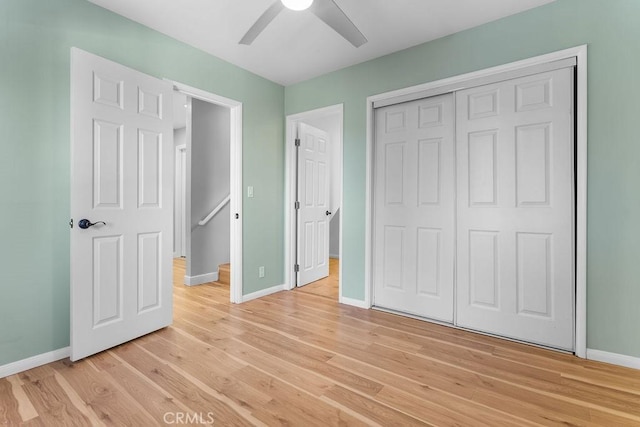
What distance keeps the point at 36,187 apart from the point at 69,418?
1386 mm

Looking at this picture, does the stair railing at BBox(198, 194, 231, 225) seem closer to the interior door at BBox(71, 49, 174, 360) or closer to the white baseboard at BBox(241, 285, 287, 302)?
the white baseboard at BBox(241, 285, 287, 302)

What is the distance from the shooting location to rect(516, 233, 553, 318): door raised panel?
2.22m

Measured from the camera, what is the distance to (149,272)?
2441mm

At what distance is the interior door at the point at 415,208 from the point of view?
2.67m

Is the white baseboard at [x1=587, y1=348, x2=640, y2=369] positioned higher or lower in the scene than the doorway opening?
lower

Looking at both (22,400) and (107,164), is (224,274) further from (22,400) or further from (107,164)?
(22,400)

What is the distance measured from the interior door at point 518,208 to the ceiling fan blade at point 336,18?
112 cm

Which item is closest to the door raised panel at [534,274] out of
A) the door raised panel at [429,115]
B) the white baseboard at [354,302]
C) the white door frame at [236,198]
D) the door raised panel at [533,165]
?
the door raised panel at [533,165]

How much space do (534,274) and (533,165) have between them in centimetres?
79

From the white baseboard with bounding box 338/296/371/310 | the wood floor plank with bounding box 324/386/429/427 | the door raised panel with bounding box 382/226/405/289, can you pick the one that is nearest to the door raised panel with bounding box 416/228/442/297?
the door raised panel with bounding box 382/226/405/289

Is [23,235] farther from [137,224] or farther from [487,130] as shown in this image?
[487,130]

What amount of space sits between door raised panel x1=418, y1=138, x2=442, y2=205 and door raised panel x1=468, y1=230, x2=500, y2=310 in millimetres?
451

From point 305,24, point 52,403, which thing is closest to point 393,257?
point 305,24

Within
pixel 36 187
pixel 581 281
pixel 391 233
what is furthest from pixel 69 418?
pixel 581 281
